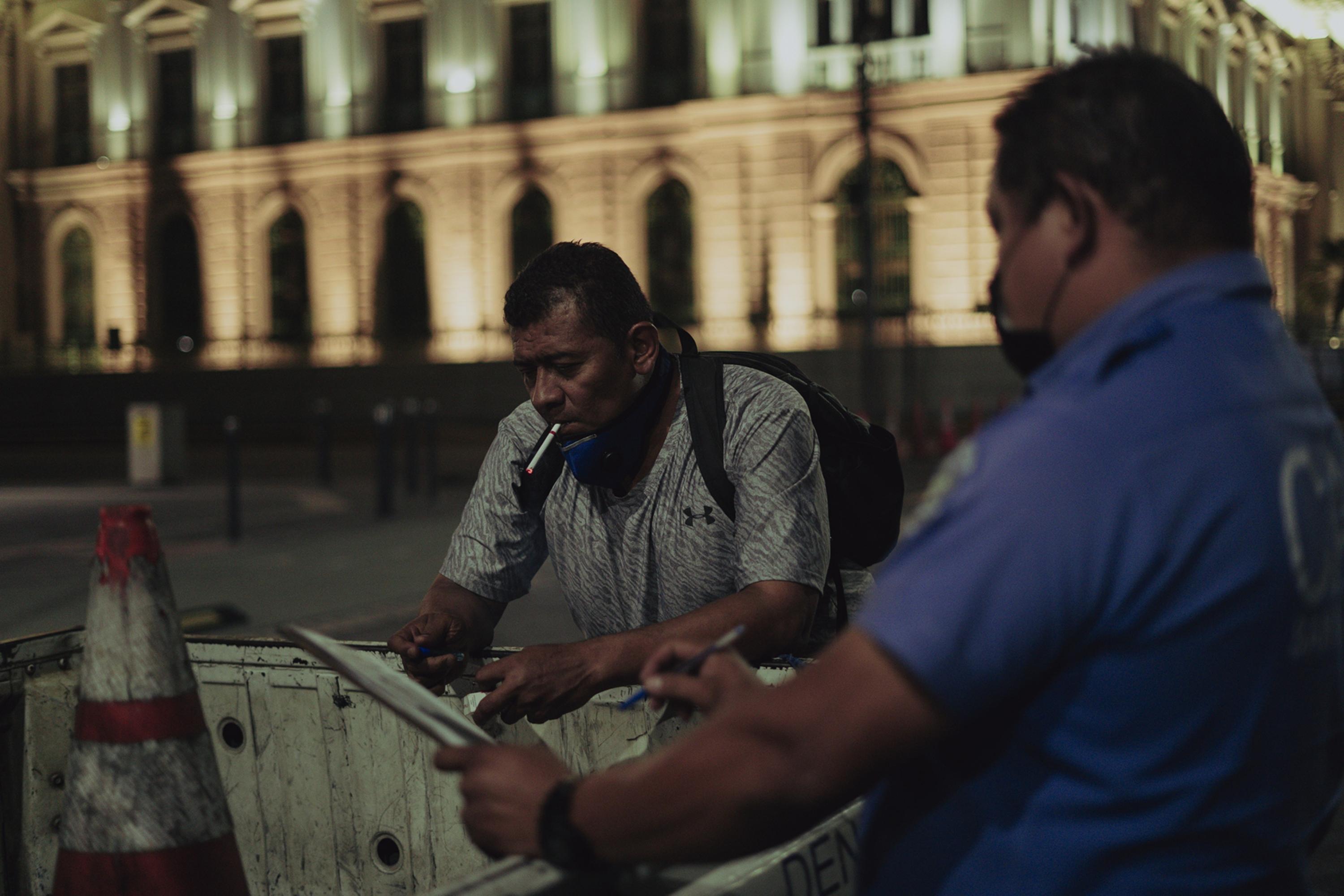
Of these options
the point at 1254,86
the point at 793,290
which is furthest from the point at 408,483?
the point at 1254,86

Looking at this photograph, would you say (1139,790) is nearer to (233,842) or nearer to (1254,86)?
(233,842)

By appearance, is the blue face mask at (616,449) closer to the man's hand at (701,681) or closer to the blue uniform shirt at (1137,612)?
the man's hand at (701,681)

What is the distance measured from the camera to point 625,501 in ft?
9.13

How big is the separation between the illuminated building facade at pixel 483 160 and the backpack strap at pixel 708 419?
21.2 m

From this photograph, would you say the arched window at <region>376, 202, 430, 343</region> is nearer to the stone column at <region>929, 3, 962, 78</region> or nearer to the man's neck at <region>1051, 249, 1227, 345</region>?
the stone column at <region>929, 3, 962, 78</region>

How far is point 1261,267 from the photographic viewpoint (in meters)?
1.30

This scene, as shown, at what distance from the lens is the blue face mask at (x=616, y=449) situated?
275 cm

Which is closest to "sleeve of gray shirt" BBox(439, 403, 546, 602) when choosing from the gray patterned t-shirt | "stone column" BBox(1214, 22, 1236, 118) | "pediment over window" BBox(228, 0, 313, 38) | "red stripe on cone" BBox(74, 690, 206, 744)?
the gray patterned t-shirt

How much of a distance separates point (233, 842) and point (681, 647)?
48.5 inches

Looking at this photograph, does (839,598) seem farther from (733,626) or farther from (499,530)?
(499,530)

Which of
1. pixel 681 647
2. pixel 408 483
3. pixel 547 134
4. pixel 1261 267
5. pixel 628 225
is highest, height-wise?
pixel 547 134

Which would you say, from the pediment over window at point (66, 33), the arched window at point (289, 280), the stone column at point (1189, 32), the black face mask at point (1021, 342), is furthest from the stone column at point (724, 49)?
the black face mask at point (1021, 342)

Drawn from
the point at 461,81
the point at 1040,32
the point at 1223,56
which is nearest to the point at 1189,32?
the point at 1223,56

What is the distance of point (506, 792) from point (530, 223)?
30297mm
